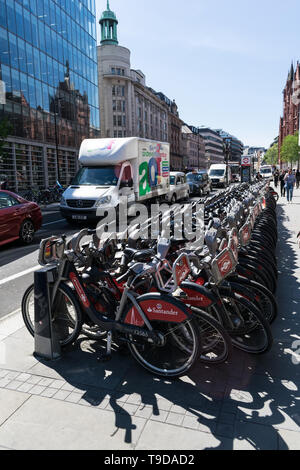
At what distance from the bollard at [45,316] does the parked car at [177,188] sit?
16.2 meters

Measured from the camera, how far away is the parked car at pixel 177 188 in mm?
20381

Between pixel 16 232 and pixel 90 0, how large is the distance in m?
42.3

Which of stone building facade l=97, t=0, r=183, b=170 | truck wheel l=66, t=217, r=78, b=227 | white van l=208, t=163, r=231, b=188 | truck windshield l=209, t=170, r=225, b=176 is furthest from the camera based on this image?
stone building facade l=97, t=0, r=183, b=170

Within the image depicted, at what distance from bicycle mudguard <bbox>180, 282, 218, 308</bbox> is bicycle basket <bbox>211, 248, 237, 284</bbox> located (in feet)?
0.52

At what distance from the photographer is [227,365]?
340 cm

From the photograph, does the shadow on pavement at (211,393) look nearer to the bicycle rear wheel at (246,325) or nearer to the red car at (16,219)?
the bicycle rear wheel at (246,325)

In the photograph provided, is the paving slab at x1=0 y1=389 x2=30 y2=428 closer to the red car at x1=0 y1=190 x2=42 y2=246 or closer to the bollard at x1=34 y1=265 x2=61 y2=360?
the bollard at x1=34 y1=265 x2=61 y2=360

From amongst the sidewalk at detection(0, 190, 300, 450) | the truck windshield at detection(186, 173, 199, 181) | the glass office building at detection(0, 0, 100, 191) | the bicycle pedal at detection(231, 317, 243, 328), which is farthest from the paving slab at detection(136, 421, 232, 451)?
the truck windshield at detection(186, 173, 199, 181)

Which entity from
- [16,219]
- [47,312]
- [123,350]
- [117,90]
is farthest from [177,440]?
[117,90]

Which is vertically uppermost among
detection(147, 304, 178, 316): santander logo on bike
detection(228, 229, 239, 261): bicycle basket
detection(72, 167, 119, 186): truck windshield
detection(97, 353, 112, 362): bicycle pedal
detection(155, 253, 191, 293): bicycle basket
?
detection(72, 167, 119, 186): truck windshield

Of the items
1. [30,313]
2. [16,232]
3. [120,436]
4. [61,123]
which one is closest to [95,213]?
[16,232]

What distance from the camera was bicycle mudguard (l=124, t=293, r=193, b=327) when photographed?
3.05 metres

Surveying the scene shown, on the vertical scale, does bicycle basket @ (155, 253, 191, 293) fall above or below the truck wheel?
above

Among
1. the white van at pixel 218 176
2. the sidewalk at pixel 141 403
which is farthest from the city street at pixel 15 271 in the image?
the white van at pixel 218 176
